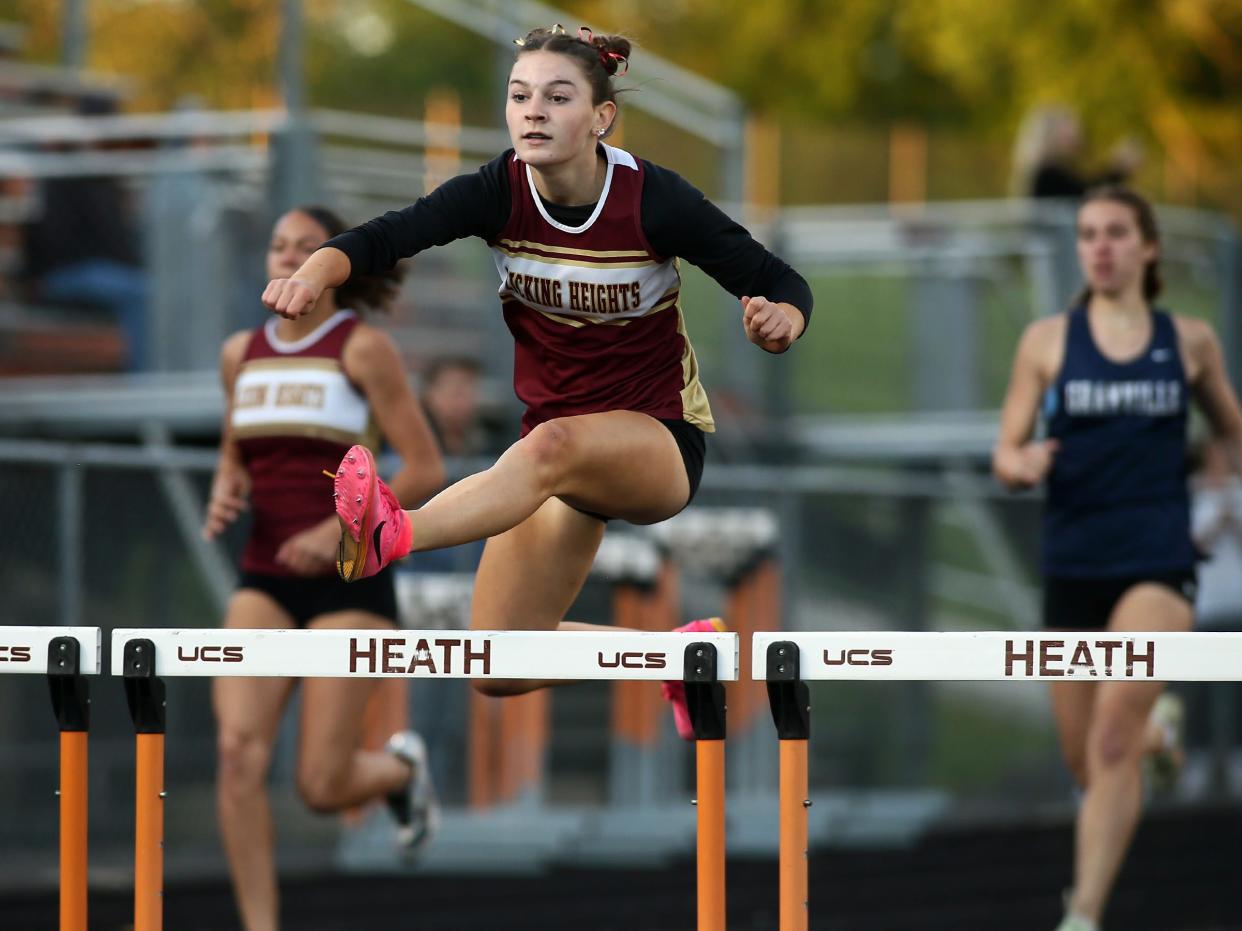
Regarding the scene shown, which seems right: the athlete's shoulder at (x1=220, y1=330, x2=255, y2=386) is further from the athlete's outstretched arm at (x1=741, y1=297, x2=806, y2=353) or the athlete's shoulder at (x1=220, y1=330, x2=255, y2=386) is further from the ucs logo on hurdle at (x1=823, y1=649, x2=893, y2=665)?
the ucs logo on hurdle at (x1=823, y1=649, x2=893, y2=665)

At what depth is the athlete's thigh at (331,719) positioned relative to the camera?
6.66m

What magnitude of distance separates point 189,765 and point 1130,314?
17.4ft

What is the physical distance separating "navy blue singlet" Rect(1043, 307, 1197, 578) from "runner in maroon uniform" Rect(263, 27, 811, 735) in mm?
1798

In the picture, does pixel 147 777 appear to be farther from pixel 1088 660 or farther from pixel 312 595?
pixel 1088 660

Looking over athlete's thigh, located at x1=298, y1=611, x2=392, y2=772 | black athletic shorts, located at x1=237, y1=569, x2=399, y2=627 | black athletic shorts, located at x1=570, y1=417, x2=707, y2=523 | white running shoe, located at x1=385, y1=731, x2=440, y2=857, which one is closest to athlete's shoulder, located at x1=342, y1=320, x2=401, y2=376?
black athletic shorts, located at x1=237, y1=569, x2=399, y2=627

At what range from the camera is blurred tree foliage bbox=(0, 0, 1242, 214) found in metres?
25.1

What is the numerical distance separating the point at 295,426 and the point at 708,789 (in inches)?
91.1

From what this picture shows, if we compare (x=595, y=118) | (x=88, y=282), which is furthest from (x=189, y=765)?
(x=595, y=118)

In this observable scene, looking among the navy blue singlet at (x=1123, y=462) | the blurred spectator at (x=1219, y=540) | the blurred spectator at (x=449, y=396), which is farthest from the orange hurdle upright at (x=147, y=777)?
the blurred spectator at (x=1219, y=540)

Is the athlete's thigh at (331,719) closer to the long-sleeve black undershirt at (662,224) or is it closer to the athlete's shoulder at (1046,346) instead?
the long-sleeve black undershirt at (662,224)

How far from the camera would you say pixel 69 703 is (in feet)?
16.4

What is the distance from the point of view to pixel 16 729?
10.4 metres

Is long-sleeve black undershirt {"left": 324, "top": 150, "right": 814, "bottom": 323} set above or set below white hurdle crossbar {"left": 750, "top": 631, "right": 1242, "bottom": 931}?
above

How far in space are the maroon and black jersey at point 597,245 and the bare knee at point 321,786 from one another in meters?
1.81
